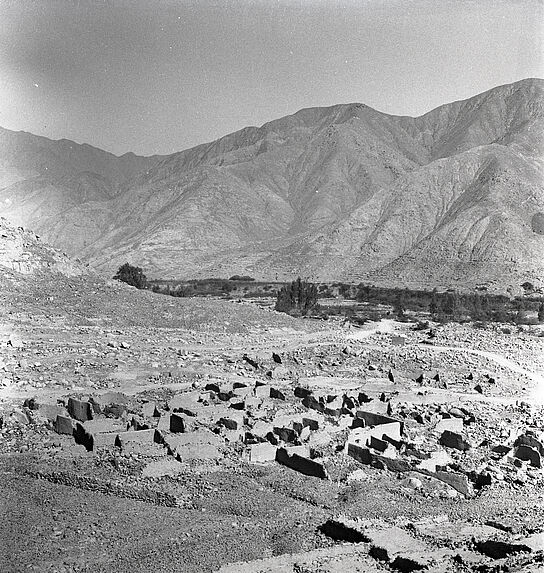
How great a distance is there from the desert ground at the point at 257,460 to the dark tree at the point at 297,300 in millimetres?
20530

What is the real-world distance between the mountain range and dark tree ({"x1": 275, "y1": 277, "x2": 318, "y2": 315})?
2406 cm

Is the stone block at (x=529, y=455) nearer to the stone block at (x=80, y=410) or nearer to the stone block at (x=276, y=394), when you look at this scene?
the stone block at (x=276, y=394)

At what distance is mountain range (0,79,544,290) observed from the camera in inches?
3076

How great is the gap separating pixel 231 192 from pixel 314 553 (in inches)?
4408

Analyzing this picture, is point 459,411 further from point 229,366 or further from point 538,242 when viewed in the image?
point 538,242

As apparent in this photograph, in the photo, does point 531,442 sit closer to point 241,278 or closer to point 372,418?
point 372,418

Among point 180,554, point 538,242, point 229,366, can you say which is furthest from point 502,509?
point 538,242

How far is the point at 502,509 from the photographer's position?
11.7 metres

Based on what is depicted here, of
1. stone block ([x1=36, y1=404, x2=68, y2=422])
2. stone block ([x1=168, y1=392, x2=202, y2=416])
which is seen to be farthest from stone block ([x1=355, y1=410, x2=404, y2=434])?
stone block ([x1=36, y1=404, x2=68, y2=422])

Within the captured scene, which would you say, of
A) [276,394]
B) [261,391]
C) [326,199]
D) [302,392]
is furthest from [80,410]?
[326,199]

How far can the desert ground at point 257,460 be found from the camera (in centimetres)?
973

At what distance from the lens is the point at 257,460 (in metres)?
13.2

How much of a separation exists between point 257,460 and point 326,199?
4195 inches

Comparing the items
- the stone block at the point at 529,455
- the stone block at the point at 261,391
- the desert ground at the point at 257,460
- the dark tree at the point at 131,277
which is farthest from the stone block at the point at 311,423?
the dark tree at the point at 131,277
